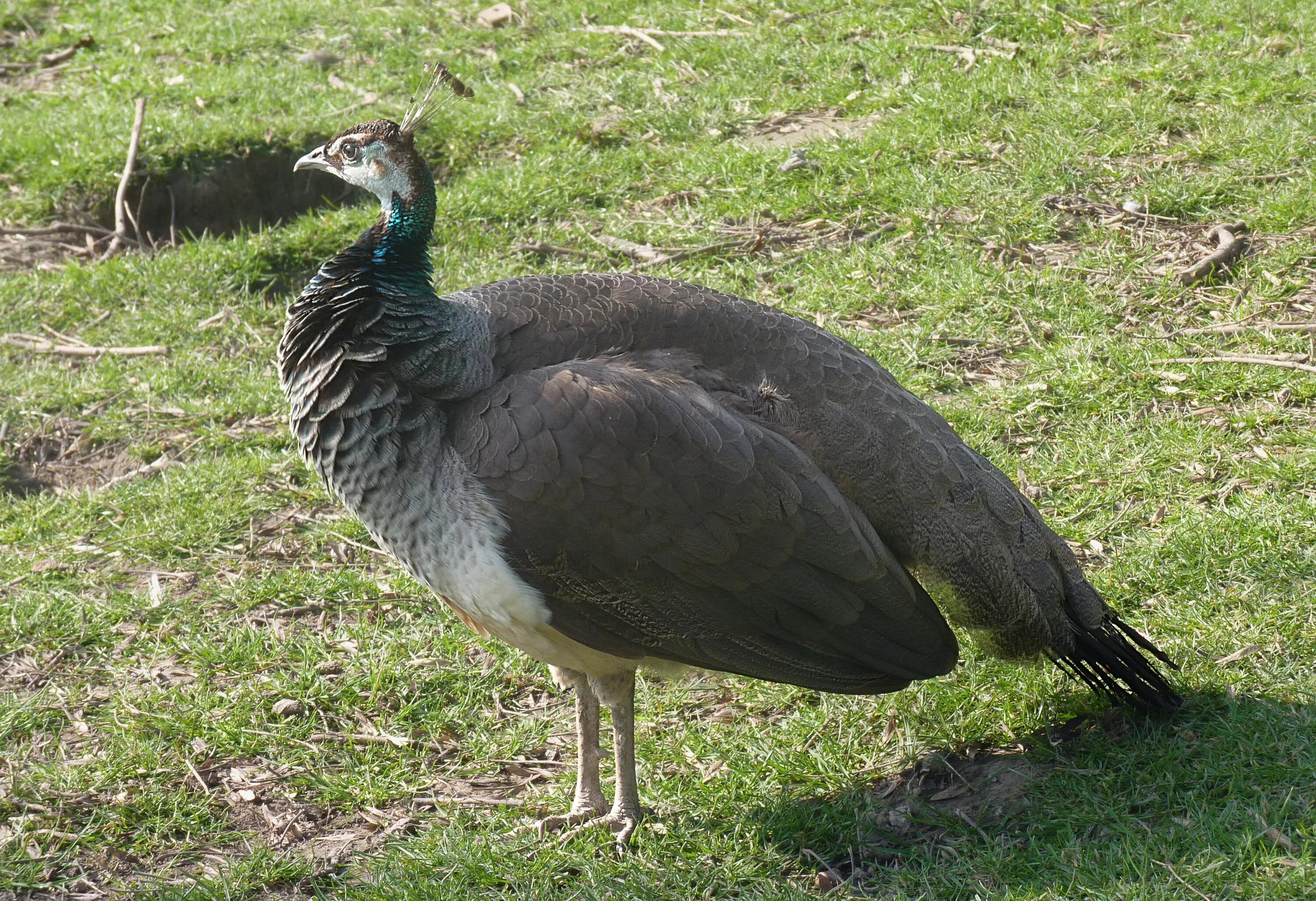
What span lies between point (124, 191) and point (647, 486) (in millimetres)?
5901

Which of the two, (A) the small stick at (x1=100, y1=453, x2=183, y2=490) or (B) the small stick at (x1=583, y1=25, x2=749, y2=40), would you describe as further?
(B) the small stick at (x1=583, y1=25, x2=749, y2=40)

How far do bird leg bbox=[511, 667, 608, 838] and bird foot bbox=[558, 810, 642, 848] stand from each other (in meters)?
0.06

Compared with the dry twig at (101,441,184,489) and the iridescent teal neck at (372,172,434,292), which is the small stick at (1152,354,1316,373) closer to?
the iridescent teal neck at (372,172,434,292)

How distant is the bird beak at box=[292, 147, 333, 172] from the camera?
4.67 metres

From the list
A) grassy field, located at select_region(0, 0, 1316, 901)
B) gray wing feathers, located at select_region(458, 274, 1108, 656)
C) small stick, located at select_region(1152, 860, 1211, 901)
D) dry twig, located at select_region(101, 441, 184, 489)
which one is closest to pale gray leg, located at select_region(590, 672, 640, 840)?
grassy field, located at select_region(0, 0, 1316, 901)

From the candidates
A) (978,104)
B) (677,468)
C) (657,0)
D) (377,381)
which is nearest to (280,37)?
(657,0)

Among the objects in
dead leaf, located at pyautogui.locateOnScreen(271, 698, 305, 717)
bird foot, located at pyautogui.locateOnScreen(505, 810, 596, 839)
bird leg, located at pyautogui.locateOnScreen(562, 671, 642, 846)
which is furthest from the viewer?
dead leaf, located at pyautogui.locateOnScreen(271, 698, 305, 717)

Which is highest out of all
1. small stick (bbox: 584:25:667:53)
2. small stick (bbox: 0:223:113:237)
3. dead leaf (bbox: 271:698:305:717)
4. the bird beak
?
the bird beak

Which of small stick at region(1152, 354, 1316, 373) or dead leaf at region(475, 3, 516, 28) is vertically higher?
dead leaf at region(475, 3, 516, 28)

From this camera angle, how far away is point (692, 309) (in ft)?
14.1

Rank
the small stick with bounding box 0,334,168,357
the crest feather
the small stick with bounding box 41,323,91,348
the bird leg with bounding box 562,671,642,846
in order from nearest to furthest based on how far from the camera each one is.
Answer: the bird leg with bounding box 562,671,642,846 < the crest feather < the small stick with bounding box 0,334,168,357 < the small stick with bounding box 41,323,91,348

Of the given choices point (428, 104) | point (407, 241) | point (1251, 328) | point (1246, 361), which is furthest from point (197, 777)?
point (1251, 328)

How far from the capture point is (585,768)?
14.5 ft

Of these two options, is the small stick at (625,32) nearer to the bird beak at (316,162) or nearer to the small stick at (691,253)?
the small stick at (691,253)
